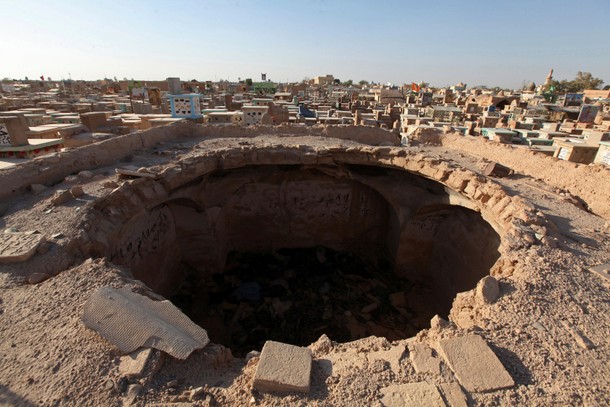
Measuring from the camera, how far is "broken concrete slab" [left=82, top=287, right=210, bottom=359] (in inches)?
132

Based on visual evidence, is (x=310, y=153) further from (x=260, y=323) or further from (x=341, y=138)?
(x=260, y=323)

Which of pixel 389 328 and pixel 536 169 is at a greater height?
pixel 536 169

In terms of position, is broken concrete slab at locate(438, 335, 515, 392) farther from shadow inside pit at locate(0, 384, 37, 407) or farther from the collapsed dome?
the collapsed dome

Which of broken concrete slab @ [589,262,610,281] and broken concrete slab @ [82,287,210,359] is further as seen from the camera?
broken concrete slab @ [589,262,610,281]

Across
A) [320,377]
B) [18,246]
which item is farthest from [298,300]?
[18,246]

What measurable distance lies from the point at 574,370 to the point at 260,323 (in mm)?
7432

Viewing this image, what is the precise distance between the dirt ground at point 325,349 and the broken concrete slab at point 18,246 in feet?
0.34

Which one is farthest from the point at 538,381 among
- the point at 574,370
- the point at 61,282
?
the point at 61,282

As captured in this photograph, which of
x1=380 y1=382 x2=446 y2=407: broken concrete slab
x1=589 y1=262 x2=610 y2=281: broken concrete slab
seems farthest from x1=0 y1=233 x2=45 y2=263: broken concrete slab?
x1=589 y1=262 x2=610 y2=281: broken concrete slab

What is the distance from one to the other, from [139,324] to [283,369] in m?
1.65

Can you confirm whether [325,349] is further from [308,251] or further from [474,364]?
[308,251]

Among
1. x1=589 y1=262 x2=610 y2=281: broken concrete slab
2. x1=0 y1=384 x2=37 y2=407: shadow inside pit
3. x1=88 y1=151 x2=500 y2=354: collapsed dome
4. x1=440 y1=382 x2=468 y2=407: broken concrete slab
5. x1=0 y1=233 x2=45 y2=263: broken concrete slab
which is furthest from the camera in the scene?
x1=88 y1=151 x2=500 y2=354: collapsed dome

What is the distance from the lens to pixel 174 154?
9.20 m

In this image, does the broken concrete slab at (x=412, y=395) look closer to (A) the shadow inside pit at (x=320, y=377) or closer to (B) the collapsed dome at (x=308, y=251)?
(A) the shadow inside pit at (x=320, y=377)
